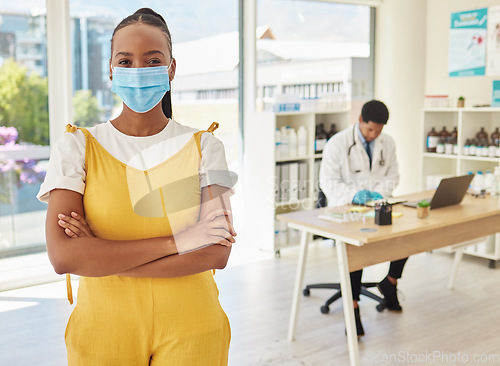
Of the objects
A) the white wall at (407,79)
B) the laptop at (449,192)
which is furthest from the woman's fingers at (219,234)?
the white wall at (407,79)

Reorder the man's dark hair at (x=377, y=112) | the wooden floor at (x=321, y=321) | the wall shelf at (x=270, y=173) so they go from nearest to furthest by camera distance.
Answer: the wooden floor at (x=321, y=321), the man's dark hair at (x=377, y=112), the wall shelf at (x=270, y=173)

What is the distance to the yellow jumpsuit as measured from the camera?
1.19 m

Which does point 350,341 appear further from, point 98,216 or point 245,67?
point 245,67

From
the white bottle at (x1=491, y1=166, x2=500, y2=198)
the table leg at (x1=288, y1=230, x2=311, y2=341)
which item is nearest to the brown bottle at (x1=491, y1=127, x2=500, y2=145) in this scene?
the white bottle at (x1=491, y1=166, x2=500, y2=198)

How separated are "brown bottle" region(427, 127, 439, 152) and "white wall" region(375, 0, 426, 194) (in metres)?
0.44

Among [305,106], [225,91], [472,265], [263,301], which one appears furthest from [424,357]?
[225,91]

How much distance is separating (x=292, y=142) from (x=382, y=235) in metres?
2.43

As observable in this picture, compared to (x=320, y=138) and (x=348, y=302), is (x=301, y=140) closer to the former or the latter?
(x=320, y=138)

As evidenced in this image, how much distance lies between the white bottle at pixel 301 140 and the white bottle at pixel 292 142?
5cm

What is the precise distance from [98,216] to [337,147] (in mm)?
2704

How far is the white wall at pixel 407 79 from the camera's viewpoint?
18.5 ft

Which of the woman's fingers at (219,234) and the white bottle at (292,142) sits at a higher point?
the white bottle at (292,142)

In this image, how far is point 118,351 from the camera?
3.87ft

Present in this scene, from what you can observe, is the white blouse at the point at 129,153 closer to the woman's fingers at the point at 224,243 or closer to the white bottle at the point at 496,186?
the woman's fingers at the point at 224,243
